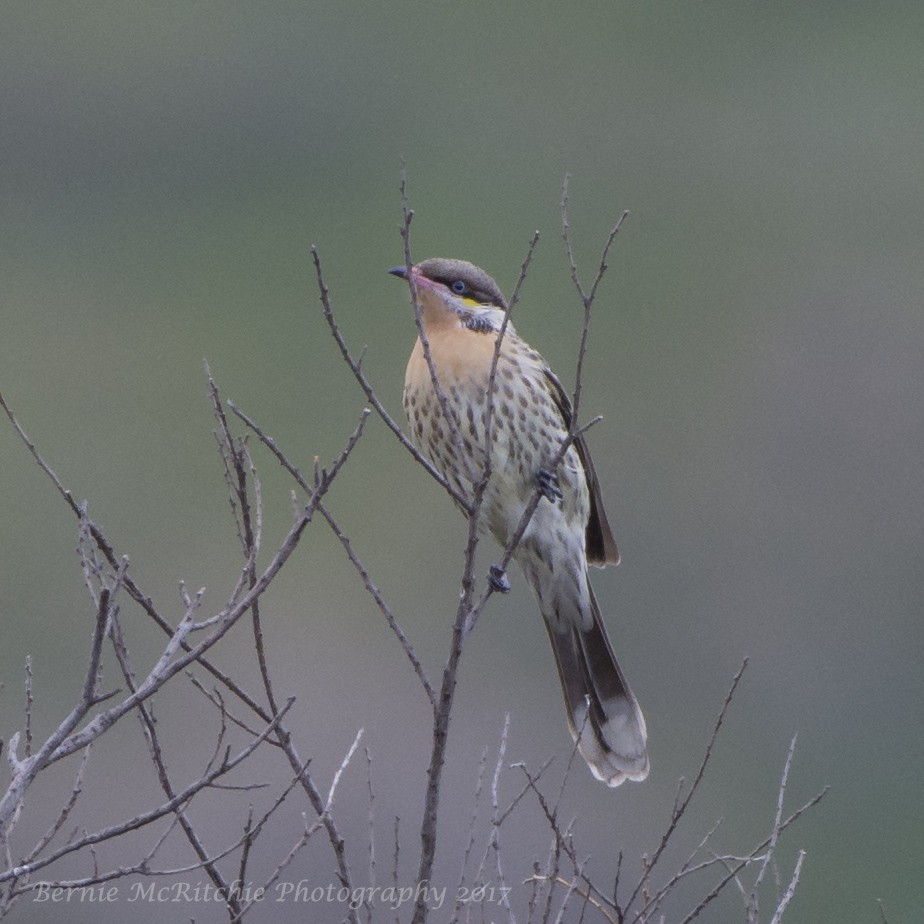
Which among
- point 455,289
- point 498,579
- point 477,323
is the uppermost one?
point 455,289

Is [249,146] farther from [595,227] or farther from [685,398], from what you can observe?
[685,398]

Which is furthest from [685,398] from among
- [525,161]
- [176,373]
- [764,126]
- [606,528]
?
[606,528]

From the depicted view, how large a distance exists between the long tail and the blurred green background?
2379 millimetres

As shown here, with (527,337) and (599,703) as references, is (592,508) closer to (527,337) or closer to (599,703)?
(599,703)

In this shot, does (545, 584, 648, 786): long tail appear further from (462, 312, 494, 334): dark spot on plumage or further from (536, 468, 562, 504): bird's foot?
(462, 312, 494, 334): dark spot on plumage

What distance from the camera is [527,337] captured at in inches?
916

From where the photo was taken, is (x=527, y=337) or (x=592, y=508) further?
(x=527, y=337)

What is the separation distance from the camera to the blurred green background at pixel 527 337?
17000 millimetres

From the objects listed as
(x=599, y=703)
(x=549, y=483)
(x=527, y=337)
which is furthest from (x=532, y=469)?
(x=527, y=337)

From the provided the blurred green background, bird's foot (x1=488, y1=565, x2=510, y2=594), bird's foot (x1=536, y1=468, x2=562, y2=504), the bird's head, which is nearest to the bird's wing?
bird's foot (x1=536, y1=468, x2=562, y2=504)

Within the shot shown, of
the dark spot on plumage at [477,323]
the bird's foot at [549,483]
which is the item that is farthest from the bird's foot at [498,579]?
the dark spot on plumage at [477,323]

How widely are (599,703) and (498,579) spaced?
1.34 m

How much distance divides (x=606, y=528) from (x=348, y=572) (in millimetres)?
12314

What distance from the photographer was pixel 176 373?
23.7 m
